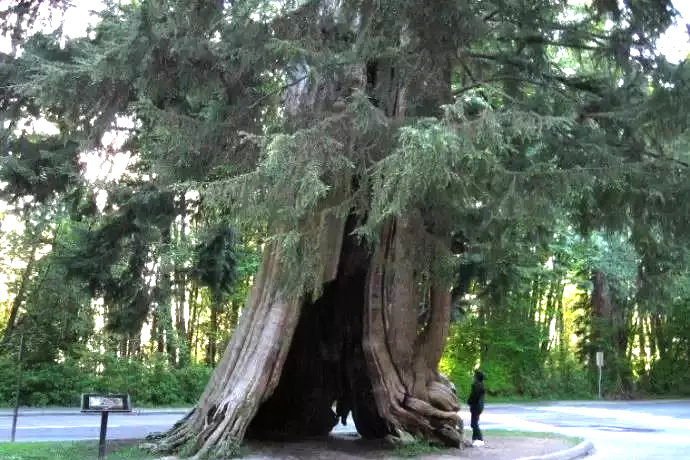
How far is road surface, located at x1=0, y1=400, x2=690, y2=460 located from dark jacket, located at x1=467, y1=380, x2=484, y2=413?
86.9 inches

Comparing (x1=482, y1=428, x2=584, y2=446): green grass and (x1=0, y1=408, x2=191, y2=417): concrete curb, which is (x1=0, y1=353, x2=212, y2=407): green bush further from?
(x1=482, y1=428, x2=584, y2=446): green grass

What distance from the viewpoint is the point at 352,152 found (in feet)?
30.7

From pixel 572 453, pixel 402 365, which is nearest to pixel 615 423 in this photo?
pixel 572 453

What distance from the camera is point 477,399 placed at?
14.7m

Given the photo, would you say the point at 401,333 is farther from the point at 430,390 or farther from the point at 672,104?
the point at 672,104

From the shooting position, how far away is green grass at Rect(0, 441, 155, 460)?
37.0ft

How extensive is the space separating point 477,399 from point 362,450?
3015 mm

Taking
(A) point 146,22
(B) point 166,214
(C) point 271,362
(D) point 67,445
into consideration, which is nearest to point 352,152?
(A) point 146,22

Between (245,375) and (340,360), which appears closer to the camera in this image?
(245,375)

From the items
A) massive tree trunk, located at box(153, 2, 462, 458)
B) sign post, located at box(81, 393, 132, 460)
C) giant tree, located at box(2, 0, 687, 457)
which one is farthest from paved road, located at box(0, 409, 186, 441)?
giant tree, located at box(2, 0, 687, 457)

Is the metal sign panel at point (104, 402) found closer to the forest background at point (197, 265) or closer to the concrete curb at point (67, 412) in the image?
Answer: the forest background at point (197, 265)

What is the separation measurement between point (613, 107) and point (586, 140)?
5.95 ft

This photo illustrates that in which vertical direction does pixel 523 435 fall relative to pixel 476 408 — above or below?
below

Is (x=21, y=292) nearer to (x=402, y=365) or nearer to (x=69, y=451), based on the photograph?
(x=69, y=451)
